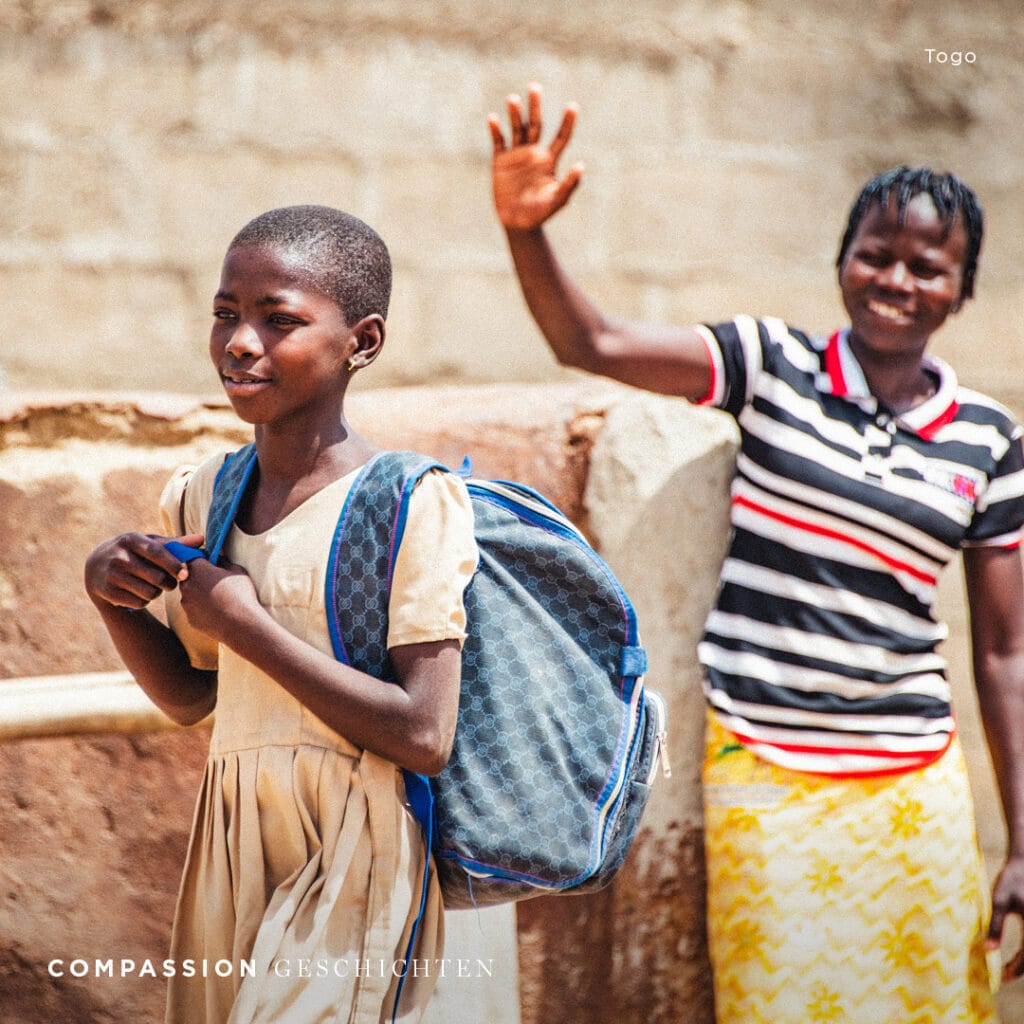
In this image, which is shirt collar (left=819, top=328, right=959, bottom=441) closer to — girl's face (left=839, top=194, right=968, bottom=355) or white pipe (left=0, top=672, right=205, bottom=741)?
girl's face (left=839, top=194, right=968, bottom=355)

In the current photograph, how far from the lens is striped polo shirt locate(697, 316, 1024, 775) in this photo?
7.52ft

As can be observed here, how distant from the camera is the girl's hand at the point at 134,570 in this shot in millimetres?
1609

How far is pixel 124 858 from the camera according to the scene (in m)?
2.27

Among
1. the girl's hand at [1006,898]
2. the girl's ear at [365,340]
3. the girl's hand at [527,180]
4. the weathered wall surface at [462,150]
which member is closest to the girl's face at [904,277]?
the girl's hand at [527,180]

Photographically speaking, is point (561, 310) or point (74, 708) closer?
point (74, 708)

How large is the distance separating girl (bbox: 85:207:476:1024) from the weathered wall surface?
2274mm

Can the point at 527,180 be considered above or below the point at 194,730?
above

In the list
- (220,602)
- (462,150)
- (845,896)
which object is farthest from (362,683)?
(462,150)

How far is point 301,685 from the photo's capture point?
1.57 meters

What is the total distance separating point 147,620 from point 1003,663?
1463mm

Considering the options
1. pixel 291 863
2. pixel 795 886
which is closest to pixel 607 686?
pixel 291 863

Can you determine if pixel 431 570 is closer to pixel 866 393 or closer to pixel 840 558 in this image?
pixel 840 558

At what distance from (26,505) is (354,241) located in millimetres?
826

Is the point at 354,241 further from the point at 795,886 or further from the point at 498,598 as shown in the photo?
the point at 795,886
